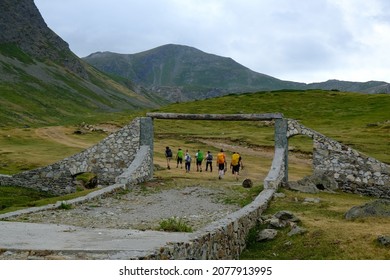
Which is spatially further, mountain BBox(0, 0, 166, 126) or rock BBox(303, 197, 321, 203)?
mountain BBox(0, 0, 166, 126)

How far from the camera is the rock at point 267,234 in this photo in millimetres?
15266

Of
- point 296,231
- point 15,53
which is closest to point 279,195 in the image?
point 296,231

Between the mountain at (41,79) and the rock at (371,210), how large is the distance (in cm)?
9681

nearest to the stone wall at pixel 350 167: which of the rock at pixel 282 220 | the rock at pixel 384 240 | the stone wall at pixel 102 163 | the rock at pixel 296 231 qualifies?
the stone wall at pixel 102 163

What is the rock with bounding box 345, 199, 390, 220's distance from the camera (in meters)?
16.1

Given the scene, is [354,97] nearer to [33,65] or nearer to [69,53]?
[33,65]

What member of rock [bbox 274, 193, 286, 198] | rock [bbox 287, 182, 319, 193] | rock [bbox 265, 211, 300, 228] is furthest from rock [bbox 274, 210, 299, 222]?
rock [bbox 287, 182, 319, 193]

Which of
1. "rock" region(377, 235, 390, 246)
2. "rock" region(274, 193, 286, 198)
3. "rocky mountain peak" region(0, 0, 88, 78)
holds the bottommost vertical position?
"rock" region(274, 193, 286, 198)

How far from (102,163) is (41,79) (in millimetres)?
136998

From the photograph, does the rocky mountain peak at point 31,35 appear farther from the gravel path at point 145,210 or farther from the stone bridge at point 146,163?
the gravel path at point 145,210

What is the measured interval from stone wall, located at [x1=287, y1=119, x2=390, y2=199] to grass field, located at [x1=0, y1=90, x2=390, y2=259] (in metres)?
1.49

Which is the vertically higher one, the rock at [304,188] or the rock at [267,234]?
the rock at [304,188]

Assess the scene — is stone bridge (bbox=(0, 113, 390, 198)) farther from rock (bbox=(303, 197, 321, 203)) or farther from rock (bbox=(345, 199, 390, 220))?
rock (bbox=(345, 199, 390, 220))

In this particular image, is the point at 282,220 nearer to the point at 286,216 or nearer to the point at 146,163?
the point at 286,216
